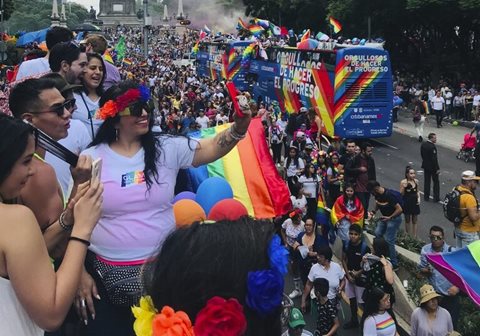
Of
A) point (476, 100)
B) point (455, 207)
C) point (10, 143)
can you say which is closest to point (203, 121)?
point (455, 207)

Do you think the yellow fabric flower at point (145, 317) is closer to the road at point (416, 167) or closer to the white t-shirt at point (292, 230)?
the white t-shirt at point (292, 230)

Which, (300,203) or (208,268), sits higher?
(208,268)

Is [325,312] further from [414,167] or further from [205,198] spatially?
[414,167]

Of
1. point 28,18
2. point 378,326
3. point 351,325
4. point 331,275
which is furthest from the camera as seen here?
point 28,18

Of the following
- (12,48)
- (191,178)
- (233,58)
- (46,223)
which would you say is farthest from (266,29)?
(46,223)

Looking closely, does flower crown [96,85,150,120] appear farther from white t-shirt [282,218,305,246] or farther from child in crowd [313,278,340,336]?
white t-shirt [282,218,305,246]

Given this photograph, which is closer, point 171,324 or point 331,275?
point 171,324

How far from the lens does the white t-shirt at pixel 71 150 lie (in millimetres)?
3613

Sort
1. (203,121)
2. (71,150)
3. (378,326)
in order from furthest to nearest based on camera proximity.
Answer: (203,121) < (378,326) < (71,150)

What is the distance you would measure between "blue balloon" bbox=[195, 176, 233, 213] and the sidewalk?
16.6 m

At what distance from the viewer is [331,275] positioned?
6.82 metres

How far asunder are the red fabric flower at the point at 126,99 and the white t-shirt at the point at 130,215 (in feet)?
0.97

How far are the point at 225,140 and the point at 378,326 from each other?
313cm

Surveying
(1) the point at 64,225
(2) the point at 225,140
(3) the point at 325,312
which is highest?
(2) the point at 225,140
